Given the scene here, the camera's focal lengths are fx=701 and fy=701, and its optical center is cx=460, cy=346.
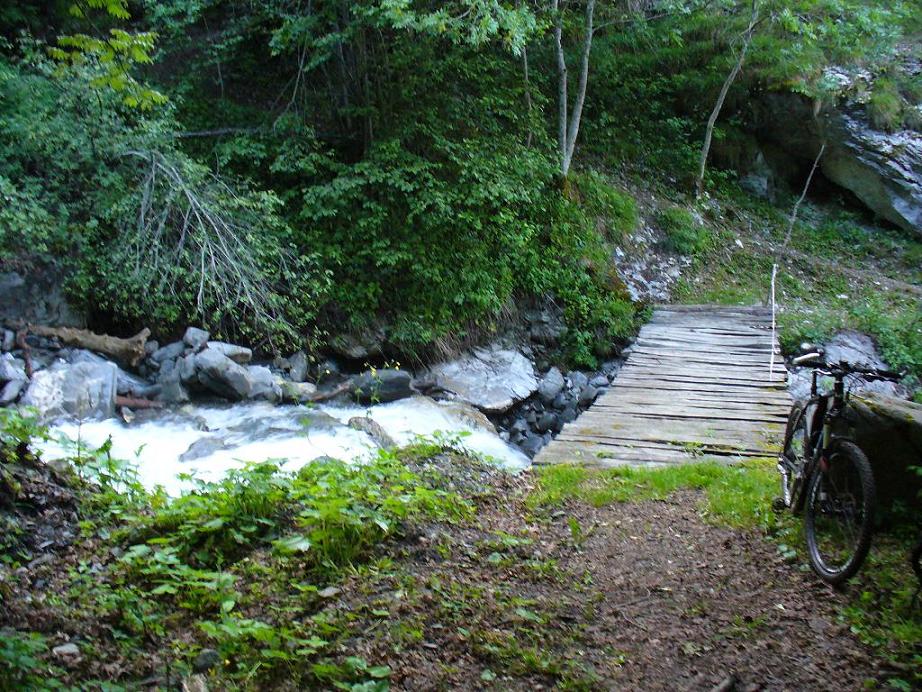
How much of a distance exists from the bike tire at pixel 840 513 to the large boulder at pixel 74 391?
6.41m

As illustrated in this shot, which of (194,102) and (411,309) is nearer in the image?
(411,309)

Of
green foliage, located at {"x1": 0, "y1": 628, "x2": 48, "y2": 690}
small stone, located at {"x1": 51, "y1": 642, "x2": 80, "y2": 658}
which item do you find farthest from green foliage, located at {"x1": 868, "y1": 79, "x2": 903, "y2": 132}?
green foliage, located at {"x1": 0, "y1": 628, "x2": 48, "y2": 690}

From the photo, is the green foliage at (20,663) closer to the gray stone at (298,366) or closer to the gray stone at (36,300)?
the gray stone at (298,366)

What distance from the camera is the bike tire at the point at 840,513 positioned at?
3.09 meters

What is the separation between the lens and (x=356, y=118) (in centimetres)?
1076

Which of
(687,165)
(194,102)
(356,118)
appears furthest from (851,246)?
(194,102)

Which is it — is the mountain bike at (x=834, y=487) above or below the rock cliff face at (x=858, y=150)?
below

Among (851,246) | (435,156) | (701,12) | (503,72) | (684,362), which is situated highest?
(701,12)

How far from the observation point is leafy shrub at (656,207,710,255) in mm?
12594

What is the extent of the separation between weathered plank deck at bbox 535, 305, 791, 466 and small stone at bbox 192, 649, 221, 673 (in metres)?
3.33

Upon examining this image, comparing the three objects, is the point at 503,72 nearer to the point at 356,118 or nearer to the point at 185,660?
the point at 356,118

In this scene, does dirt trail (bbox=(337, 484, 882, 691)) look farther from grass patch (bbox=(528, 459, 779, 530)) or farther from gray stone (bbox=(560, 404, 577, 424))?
gray stone (bbox=(560, 404, 577, 424))

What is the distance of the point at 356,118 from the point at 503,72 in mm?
2902

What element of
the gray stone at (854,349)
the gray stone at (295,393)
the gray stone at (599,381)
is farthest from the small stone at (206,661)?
the gray stone at (854,349)
